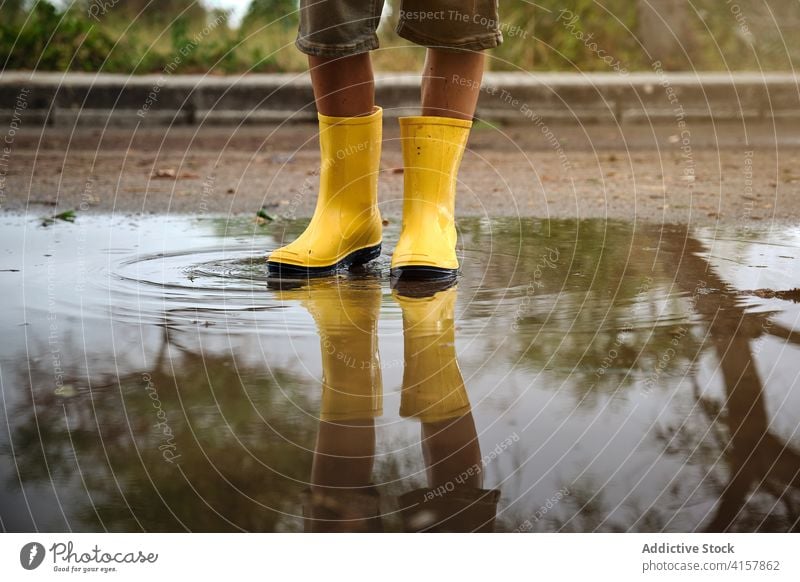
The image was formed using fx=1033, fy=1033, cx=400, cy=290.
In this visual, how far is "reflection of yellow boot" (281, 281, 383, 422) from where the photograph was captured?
155 centimetres

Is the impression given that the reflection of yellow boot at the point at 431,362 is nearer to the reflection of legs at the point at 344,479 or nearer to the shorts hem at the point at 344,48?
the reflection of legs at the point at 344,479

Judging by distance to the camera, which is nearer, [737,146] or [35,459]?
[35,459]

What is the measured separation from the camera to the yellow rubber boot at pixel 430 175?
2629 millimetres

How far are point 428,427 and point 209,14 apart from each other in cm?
862

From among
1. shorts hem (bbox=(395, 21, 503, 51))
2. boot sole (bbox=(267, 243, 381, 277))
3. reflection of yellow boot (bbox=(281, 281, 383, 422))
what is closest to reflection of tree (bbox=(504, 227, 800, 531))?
reflection of yellow boot (bbox=(281, 281, 383, 422))

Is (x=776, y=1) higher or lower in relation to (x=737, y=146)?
higher

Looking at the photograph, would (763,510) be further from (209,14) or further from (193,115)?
(209,14)

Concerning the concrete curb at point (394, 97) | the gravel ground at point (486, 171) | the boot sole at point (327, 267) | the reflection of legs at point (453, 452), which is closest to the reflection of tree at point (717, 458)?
the reflection of legs at point (453, 452)

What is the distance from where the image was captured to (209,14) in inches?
372

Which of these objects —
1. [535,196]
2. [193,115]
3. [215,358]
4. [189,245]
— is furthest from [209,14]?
[215,358]

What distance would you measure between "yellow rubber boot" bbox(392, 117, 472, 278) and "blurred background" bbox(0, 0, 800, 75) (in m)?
4.31

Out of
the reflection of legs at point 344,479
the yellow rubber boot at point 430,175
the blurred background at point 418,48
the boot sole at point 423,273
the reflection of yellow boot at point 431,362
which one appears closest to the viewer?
the reflection of legs at point 344,479

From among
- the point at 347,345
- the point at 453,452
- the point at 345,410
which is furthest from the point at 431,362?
the point at 453,452

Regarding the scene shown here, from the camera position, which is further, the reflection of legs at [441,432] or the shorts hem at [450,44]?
the shorts hem at [450,44]
